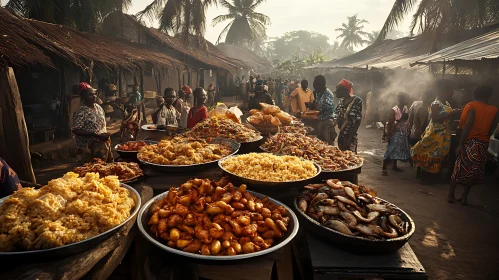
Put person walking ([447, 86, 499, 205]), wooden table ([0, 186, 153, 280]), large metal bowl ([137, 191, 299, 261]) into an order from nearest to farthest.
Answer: wooden table ([0, 186, 153, 280]) → large metal bowl ([137, 191, 299, 261]) → person walking ([447, 86, 499, 205])

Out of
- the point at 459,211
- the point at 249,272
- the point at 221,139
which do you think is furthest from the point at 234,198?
the point at 459,211

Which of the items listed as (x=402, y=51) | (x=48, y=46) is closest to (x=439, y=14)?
(x=402, y=51)

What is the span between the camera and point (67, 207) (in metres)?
2.09

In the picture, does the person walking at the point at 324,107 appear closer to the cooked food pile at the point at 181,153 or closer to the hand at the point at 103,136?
the cooked food pile at the point at 181,153

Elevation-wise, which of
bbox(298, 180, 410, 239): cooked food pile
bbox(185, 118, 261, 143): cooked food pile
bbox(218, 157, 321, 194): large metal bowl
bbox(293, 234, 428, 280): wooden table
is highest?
bbox(185, 118, 261, 143): cooked food pile

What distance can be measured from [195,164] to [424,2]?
47.3 ft

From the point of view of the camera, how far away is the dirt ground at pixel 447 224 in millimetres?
4113

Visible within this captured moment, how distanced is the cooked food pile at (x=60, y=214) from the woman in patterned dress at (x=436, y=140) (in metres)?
6.87

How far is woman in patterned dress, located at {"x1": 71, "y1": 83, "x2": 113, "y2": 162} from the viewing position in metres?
4.79

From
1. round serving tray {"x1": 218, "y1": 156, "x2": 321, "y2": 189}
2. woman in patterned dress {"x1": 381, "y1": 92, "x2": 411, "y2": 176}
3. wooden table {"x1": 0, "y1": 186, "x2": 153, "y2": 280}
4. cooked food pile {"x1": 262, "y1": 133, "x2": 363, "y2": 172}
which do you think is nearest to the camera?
wooden table {"x1": 0, "y1": 186, "x2": 153, "y2": 280}

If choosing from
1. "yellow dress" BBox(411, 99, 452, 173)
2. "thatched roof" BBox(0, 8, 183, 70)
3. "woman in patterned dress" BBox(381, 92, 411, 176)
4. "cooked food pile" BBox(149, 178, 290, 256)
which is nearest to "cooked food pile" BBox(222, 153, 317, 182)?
"cooked food pile" BBox(149, 178, 290, 256)

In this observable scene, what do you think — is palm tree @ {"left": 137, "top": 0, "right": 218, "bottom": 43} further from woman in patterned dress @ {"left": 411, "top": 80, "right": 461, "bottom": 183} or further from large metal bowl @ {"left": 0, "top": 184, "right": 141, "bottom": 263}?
large metal bowl @ {"left": 0, "top": 184, "right": 141, "bottom": 263}

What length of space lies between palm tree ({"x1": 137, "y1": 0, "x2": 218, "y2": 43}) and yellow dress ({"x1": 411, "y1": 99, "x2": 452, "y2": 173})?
16.1m

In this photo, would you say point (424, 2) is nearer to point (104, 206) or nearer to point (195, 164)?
point (195, 164)
